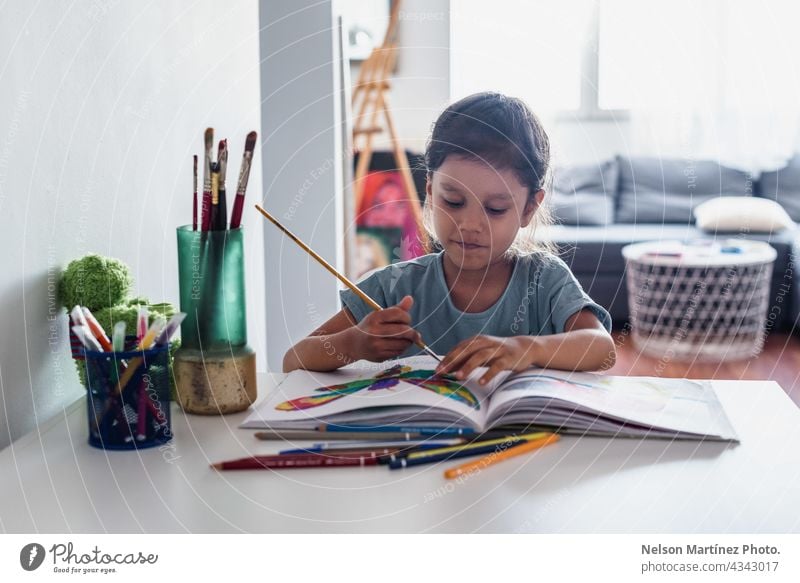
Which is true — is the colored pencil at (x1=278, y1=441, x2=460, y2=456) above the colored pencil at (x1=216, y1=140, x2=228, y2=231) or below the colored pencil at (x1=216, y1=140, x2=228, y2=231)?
below

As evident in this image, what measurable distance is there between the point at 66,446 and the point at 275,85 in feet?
3.48

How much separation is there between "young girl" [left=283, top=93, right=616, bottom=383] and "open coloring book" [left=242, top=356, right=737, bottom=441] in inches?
9.3

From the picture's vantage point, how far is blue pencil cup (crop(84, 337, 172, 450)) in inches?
29.0

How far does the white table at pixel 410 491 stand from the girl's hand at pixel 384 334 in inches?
8.9

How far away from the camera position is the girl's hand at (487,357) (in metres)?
0.85

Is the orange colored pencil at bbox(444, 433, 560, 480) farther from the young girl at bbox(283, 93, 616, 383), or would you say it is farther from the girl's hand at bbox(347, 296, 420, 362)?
the young girl at bbox(283, 93, 616, 383)

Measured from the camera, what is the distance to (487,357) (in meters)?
0.85

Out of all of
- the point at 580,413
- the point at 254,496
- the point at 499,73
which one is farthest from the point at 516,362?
the point at 499,73

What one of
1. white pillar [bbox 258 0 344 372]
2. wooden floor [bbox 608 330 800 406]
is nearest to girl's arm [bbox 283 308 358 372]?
white pillar [bbox 258 0 344 372]

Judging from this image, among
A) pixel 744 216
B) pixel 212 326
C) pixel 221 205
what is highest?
pixel 221 205

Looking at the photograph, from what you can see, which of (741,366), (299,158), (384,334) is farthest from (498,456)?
(741,366)

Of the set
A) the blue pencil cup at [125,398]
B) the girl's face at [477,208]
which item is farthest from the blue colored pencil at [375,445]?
the girl's face at [477,208]

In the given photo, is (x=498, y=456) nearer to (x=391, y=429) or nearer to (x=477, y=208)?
(x=391, y=429)

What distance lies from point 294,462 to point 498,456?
15 cm
